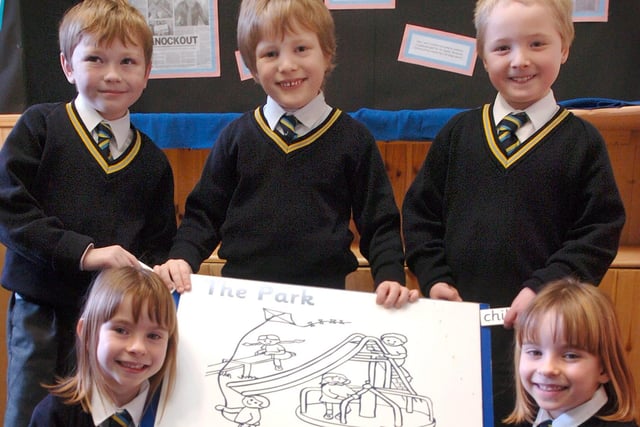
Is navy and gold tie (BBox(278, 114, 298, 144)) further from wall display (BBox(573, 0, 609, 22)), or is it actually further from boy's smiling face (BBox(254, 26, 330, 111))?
wall display (BBox(573, 0, 609, 22))

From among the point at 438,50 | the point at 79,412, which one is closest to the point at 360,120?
the point at 438,50

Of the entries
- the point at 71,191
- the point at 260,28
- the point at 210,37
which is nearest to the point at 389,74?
the point at 210,37

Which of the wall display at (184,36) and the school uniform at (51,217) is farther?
the wall display at (184,36)

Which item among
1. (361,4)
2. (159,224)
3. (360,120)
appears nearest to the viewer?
(159,224)

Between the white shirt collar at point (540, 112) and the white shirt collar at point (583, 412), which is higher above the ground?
the white shirt collar at point (540, 112)

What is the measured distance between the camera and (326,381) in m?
1.19

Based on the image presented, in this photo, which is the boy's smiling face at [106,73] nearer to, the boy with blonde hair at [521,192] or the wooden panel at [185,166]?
the wooden panel at [185,166]

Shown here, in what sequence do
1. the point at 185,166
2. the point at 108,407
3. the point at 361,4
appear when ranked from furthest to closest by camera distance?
the point at 185,166
the point at 361,4
the point at 108,407

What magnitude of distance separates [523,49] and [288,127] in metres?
0.56

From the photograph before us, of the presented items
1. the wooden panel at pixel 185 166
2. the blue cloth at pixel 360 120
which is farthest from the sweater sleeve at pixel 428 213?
the wooden panel at pixel 185 166

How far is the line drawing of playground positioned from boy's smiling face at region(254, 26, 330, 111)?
52 centimetres

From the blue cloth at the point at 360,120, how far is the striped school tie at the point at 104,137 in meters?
0.60

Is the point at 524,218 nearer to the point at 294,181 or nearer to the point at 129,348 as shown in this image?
the point at 294,181

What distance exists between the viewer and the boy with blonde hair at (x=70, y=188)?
1.34 m
